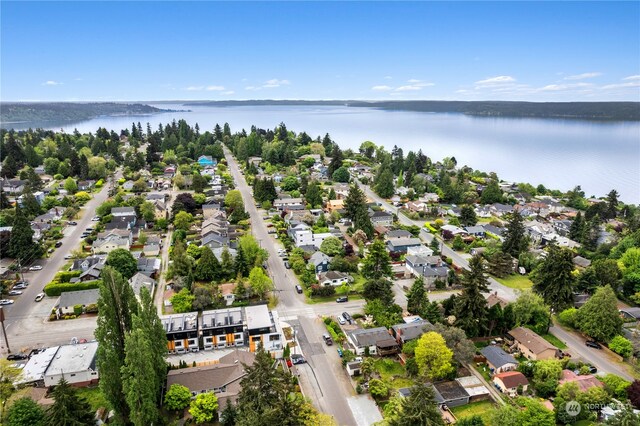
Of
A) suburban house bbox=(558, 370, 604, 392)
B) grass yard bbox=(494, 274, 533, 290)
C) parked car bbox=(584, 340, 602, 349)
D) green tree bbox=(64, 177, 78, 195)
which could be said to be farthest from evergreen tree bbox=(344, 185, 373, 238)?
green tree bbox=(64, 177, 78, 195)

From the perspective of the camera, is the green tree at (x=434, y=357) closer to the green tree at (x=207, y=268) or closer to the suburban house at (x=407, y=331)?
the suburban house at (x=407, y=331)

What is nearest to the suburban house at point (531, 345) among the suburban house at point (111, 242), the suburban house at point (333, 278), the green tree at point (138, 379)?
the suburban house at point (333, 278)

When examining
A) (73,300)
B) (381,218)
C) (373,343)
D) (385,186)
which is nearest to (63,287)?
(73,300)

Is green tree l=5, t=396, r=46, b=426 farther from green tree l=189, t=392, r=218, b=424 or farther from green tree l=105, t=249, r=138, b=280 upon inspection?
green tree l=105, t=249, r=138, b=280


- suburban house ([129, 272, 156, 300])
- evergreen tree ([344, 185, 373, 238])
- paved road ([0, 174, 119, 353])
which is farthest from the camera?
evergreen tree ([344, 185, 373, 238])

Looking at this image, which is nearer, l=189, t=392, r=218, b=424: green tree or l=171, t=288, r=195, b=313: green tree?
l=189, t=392, r=218, b=424: green tree

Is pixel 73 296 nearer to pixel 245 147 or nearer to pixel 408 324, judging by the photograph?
pixel 408 324
